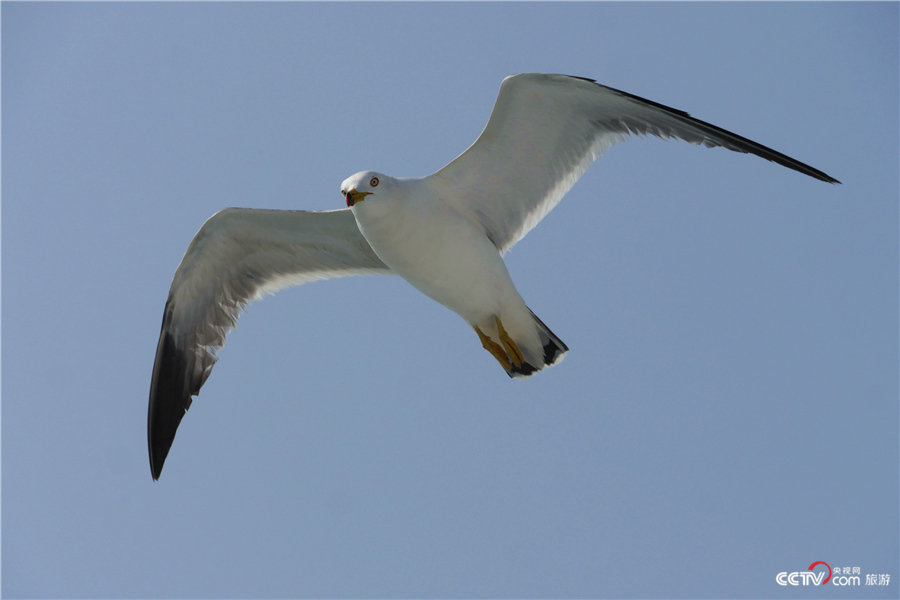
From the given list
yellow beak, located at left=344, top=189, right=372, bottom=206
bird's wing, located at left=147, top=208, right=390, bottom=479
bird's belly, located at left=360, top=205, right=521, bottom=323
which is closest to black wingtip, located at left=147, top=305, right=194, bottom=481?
bird's wing, located at left=147, top=208, right=390, bottom=479

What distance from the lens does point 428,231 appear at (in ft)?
27.7

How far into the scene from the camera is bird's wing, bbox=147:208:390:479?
9.43 meters

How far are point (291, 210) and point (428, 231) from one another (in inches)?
60.4

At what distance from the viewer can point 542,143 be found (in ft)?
29.5

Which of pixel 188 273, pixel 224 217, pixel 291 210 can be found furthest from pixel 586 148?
pixel 188 273

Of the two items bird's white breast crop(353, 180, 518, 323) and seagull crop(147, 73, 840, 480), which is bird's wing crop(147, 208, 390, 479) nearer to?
seagull crop(147, 73, 840, 480)

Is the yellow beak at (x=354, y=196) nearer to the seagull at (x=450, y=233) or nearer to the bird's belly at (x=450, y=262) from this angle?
the seagull at (x=450, y=233)

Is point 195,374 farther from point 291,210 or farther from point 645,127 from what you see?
point 645,127

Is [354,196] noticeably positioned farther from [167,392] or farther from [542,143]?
[167,392]

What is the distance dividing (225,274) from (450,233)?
2674 millimetres

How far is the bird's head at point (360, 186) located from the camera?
7.90m

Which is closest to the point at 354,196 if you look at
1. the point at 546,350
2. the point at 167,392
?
the point at 546,350

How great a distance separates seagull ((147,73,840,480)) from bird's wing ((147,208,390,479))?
0.01 metres

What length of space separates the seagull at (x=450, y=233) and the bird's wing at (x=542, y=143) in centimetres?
1
